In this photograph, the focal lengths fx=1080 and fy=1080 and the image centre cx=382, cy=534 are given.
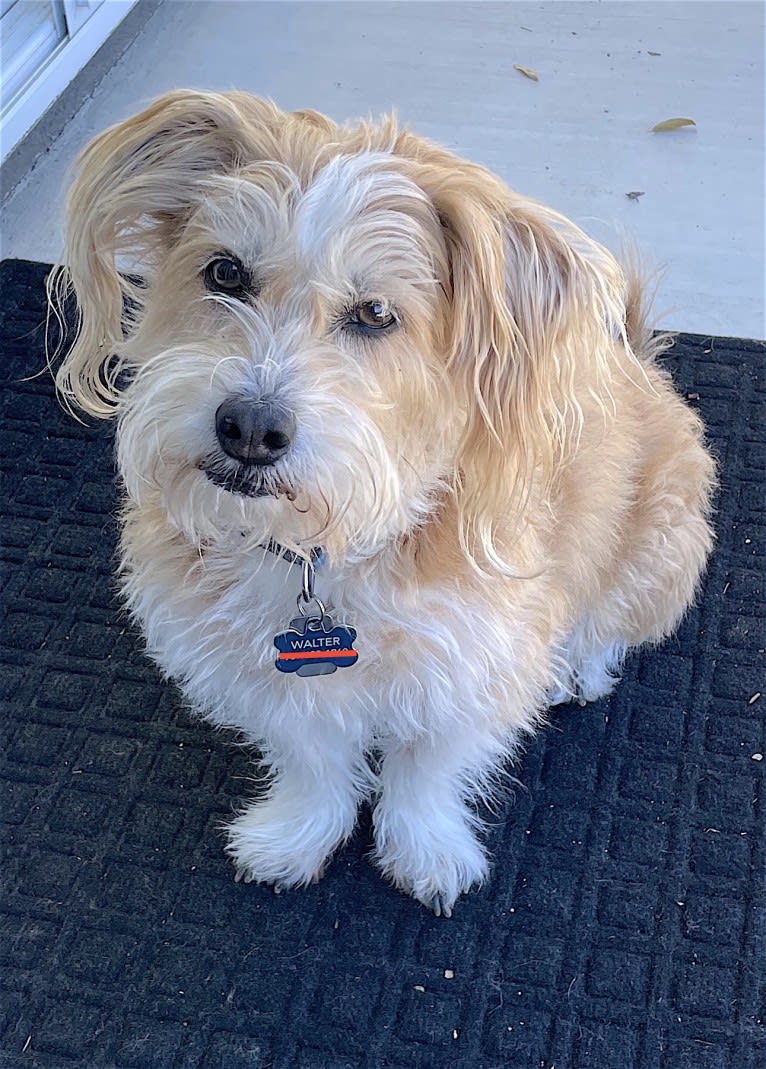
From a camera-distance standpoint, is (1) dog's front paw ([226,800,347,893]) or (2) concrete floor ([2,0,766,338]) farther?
(2) concrete floor ([2,0,766,338])

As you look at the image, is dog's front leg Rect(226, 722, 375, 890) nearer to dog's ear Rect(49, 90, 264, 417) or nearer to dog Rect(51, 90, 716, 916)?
Result: dog Rect(51, 90, 716, 916)

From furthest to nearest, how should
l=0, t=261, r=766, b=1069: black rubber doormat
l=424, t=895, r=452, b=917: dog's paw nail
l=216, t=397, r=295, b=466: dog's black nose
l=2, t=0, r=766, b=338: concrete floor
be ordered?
l=2, t=0, r=766, b=338: concrete floor
l=424, t=895, r=452, b=917: dog's paw nail
l=0, t=261, r=766, b=1069: black rubber doormat
l=216, t=397, r=295, b=466: dog's black nose

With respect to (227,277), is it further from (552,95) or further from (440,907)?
(552,95)

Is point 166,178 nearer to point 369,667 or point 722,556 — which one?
point 369,667

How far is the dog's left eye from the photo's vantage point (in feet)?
3.62

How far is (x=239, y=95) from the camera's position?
1198mm

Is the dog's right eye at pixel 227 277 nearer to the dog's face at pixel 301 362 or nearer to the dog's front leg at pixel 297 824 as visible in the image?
the dog's face at pixel 301 362

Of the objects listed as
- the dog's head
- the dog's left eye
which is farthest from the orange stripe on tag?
the dog's left eye

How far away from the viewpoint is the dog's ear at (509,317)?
3.61ft

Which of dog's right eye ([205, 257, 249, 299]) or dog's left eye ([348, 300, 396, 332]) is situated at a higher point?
dog's right eye ([205, 257, 249, 299])

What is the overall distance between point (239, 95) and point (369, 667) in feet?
2.26

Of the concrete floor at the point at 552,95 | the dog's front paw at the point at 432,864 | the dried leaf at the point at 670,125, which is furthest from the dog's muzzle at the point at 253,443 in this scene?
the dried leaf at the point at 670,125

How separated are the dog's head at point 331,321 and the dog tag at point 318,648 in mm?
124

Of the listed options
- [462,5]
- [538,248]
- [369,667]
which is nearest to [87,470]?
[369,667]
